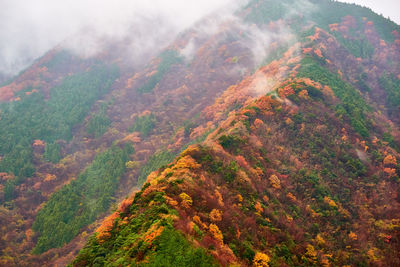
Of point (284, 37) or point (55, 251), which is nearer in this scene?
point (55, 251)

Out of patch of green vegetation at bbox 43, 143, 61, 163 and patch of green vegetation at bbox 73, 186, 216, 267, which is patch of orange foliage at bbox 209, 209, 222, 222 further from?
patch of green vegetation at bbox 43, 143, 61, 163

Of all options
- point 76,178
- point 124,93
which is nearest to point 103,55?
point 124,93

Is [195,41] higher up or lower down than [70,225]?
higher up

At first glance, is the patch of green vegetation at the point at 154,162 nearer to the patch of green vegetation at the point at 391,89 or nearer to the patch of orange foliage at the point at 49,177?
the patch of orange foliage at the point at 49,177

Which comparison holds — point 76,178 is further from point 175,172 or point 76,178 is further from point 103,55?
point 103,55

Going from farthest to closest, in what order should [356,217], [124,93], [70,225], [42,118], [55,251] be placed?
[124,93], [42,118], [70,225], [55,251], [356,217]

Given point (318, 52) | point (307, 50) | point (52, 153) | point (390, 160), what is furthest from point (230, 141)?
point (52, 153)

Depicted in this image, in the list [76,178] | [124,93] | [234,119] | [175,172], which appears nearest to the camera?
[175,172]

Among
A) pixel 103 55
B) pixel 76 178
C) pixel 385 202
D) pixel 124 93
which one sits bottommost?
pixel 385 202
